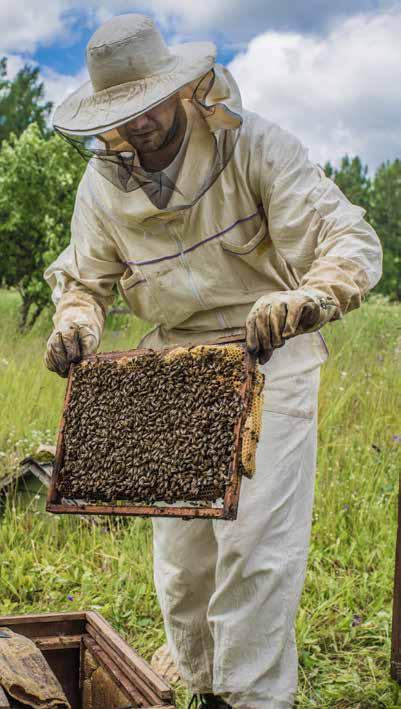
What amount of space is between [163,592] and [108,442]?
0.82 m

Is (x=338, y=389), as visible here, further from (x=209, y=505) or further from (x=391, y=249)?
(x=391, y=249)

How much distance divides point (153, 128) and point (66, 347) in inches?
33.1

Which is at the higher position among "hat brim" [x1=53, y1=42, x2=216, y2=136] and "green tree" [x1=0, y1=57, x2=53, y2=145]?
"green tree" [x1=0, y1=57, x2=53, y2=145]

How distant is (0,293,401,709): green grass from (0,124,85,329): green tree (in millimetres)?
3979

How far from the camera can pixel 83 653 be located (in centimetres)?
270

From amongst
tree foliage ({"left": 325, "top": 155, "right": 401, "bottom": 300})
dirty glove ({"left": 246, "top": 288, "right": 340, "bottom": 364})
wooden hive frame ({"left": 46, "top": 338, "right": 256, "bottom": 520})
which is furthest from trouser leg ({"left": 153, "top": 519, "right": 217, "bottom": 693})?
tree foliage ({"left": 325, "top": 155, "right": 401, "bottom": 300})

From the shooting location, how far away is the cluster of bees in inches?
101

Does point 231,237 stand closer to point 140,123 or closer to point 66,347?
point 140,123

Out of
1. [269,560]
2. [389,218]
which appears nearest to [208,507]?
[269,560]

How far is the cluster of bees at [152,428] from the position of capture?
→ 2570mm

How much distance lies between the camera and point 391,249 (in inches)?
1109

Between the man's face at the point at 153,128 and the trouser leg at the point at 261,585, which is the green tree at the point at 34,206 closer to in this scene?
the man's face at the point at 153,128

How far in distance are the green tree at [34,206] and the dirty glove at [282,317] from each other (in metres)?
7.85

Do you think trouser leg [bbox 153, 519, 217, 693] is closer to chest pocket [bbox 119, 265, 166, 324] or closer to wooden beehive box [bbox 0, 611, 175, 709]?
wooden beehive box [bbox 0, 611, 175, 709]
